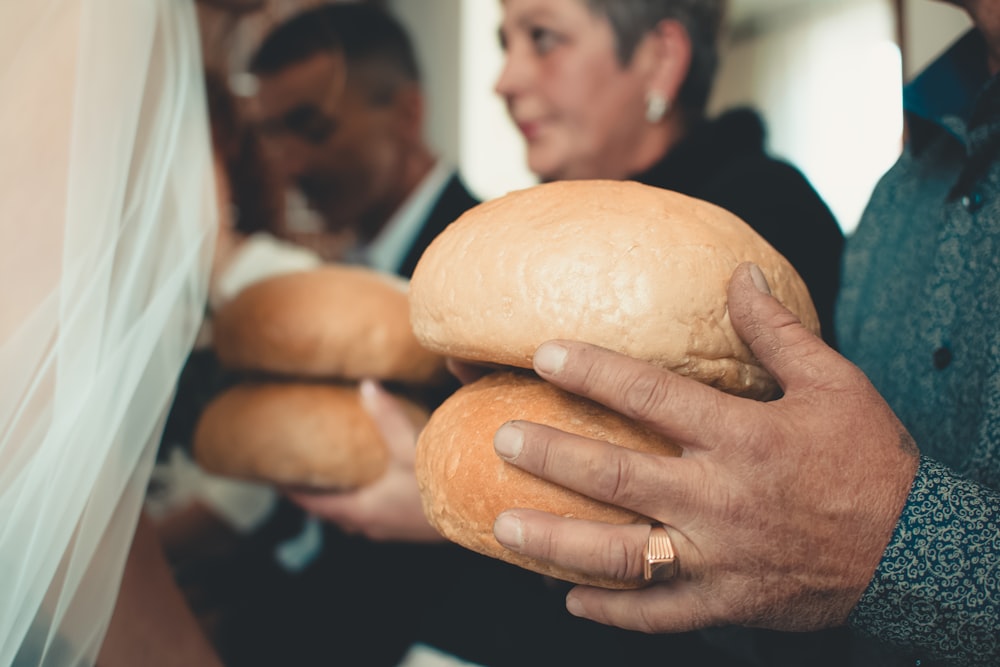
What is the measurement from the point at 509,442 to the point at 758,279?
29 cm

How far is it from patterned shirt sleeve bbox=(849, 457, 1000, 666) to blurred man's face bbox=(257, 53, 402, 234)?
87.1 inches

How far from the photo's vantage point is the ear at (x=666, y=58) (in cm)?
151

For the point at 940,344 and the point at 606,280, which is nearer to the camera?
the point at 606,280

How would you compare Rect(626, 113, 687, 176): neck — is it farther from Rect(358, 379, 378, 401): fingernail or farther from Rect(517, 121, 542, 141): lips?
Rect(358, 379, 378, 401): fingernail

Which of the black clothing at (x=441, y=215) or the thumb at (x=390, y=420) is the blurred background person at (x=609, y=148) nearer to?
the thumb at (x=390, y=420)

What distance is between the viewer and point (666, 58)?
154 centimetres

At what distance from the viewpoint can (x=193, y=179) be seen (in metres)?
0.95

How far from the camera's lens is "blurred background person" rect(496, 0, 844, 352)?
1.43 metres

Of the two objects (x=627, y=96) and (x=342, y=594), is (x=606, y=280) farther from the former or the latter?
(x=342, y=594)

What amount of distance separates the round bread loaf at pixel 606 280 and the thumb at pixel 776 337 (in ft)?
0.07

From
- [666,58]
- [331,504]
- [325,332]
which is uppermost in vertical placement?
[666,58]

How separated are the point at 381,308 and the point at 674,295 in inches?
30.5

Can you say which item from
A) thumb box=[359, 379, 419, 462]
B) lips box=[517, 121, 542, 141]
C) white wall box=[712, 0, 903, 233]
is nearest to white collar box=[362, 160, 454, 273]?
lips box=[517, 121, 542, 141]

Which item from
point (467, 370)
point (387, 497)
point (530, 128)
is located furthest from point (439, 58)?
point (467, 370)
